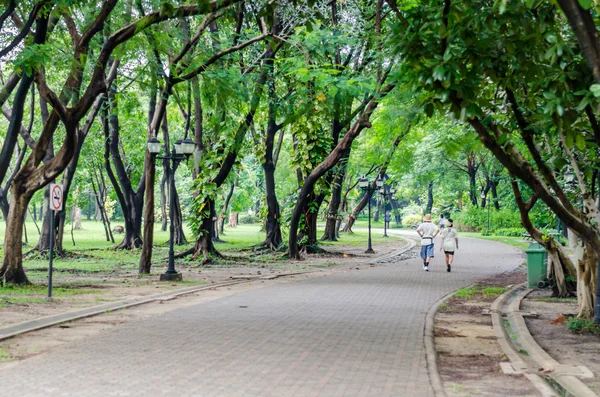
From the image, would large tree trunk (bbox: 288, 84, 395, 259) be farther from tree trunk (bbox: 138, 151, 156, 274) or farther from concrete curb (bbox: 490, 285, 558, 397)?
concrete curb (bbox: 490, 285, 558, 397)

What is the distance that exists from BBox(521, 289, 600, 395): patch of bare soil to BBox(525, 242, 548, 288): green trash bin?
8.36 ft

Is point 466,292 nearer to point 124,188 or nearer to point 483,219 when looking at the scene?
point 124,188

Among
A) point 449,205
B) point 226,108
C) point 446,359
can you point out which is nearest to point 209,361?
point 446,359

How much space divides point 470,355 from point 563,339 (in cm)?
204

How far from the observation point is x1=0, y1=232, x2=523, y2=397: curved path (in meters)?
7.04

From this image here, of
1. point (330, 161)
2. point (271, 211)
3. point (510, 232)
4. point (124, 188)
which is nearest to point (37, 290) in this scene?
point (330, 161)

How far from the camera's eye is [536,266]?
17.8m

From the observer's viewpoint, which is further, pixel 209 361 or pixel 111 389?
pixel 209 361

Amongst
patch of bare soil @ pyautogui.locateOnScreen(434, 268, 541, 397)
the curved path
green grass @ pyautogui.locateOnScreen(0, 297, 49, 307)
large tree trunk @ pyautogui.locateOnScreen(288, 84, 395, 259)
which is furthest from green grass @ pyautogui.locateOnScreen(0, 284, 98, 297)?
large tree trunk @ pyautogui.locateOnScreen(288, 84, 395, 259)

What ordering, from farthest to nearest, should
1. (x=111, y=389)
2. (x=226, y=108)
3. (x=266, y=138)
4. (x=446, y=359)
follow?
(x=266, y=138) → (x=226, y=108) → (x=446, y=359) → (x=111, y=389)

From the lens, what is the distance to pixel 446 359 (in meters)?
9.05

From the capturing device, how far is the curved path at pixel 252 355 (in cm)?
704

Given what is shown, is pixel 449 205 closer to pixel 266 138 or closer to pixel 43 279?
pixel 266 138

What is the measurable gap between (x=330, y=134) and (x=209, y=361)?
939 inches
